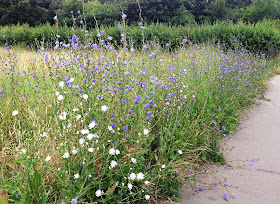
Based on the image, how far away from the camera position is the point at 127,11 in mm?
23266

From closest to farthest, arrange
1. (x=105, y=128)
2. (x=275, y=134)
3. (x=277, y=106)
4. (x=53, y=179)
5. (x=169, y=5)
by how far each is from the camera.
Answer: (x=53, y=179) → (x=105, y=128) → (x=275, y=134) → (x=277, y=106) → (x=169, y=5)

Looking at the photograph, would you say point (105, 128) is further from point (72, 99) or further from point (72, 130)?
point (72, 99)

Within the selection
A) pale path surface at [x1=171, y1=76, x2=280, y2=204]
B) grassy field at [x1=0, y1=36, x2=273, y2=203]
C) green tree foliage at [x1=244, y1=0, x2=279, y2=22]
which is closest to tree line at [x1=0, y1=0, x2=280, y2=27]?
green tree foliage at [x1=244, y1=0, x2=279, y2=22]

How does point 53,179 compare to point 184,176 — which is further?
point 184,176

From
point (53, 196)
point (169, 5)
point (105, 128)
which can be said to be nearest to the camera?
point (53, 196)

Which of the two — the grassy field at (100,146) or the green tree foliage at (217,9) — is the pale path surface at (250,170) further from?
the green tree foliage at (217,9)

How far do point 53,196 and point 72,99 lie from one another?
45.5 inches

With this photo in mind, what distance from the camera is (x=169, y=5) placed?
25.5 metres

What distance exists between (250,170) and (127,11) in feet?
74.2

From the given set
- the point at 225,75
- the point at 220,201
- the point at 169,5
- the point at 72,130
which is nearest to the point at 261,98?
the point at 225,75

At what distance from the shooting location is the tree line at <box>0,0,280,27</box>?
22266mm

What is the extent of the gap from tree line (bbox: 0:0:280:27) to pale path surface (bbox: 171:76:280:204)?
17214 mm

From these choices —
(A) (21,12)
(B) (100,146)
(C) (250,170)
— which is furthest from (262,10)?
(B) (100,146)

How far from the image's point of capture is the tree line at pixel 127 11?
22.3 m
